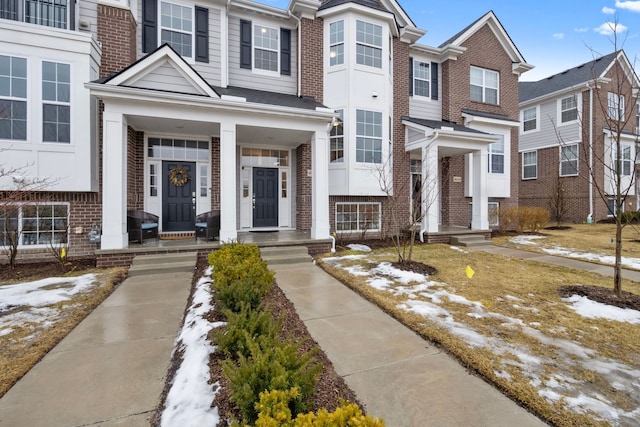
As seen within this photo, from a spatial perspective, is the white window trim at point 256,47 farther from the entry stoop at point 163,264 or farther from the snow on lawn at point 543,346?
the snow on lawn at point 543,346

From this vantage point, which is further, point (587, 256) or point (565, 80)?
point (565, 80)

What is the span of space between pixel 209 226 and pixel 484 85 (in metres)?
12.6

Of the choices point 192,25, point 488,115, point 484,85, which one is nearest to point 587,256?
point 488,115

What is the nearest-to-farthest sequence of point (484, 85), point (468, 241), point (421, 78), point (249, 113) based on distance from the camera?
point (249, 113) → point (468, 241) → point (421, 78) → point (484, 85)

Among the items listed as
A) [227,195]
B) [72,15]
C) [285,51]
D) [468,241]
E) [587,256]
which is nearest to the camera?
[227,195]

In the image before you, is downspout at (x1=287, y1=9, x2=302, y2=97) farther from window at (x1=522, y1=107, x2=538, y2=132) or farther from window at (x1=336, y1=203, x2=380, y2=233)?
window at (x1=522, y1=107, x2=538, y2=132)

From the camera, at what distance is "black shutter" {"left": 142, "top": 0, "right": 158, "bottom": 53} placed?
8188mm

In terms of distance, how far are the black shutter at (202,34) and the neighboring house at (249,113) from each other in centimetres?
4

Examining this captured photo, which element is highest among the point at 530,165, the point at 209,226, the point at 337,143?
the point at 530,165

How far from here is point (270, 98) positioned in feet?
27.4

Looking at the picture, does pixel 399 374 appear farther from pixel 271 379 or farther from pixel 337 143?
pixel 337 143

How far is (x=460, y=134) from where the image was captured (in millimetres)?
9555

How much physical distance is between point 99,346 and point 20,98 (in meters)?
6.38

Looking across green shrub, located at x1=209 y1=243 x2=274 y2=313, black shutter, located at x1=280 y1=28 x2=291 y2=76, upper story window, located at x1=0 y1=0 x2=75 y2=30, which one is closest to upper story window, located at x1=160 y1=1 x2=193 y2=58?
upper story window, located at x1=0 y1=0 x2=75 y2=30
